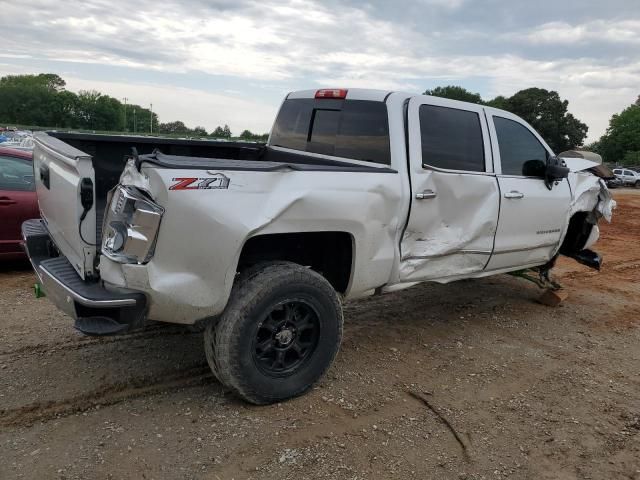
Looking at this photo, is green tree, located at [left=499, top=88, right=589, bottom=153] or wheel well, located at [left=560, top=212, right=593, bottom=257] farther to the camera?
green tree, located at [left=499, top=88, right=589, bottom=153]

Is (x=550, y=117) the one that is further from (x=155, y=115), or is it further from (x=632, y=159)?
(x=155, y=115)

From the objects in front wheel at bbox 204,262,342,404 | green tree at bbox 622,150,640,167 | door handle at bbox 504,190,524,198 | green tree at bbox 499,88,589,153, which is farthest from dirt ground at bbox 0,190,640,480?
green tree at bbox 622,150,640,167

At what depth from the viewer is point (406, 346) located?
4605mm

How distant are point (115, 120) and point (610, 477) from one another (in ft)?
401

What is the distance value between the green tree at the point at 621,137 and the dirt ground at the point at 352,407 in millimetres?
74092

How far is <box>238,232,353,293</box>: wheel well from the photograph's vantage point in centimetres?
354

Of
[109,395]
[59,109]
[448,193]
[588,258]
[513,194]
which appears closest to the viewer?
[109,395]

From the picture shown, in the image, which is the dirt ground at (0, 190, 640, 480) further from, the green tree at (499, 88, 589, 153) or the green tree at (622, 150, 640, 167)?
the green tree at (622, 150, 640, 167)

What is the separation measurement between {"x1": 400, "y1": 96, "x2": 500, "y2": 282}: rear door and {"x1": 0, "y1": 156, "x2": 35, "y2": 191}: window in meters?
4.58

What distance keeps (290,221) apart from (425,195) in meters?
1.23

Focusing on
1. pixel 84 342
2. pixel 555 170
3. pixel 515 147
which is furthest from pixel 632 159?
pixel 84 342

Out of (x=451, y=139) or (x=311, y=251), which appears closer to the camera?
(x=311, y=251)

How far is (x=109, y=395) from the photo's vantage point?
11.5 feet

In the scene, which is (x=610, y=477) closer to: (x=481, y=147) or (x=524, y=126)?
(x=481, y=147)
